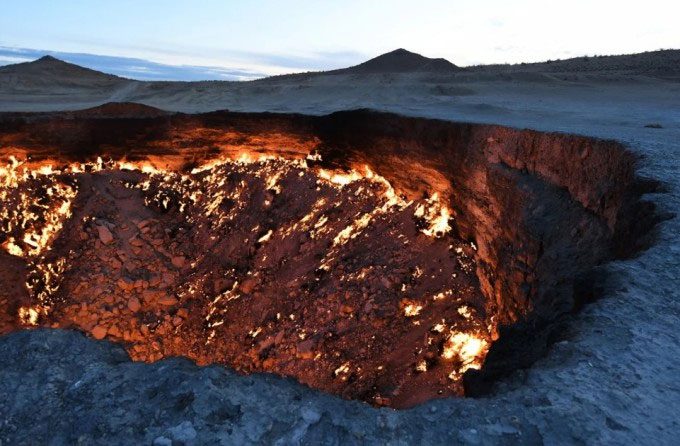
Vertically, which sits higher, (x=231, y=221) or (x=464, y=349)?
(x=231, y=221)

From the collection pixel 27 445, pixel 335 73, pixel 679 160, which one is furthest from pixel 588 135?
pixel 335 73

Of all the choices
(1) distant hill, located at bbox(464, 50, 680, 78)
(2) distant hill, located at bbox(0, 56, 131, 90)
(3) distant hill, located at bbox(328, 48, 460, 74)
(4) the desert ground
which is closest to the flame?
(4) the desert ground

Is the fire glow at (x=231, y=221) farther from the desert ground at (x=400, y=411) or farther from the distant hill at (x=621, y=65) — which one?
the distant hill at (x=621, y=65)

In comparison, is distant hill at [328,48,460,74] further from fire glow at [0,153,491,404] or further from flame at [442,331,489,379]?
flame at [442,331,489,379]

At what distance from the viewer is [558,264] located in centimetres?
371

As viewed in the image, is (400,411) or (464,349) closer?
(400,411)

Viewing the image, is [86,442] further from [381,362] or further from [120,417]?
[381,362]

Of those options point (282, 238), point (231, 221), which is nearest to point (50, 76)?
point (231, 221)

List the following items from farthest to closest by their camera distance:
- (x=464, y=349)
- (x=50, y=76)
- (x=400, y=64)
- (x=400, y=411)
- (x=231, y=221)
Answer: (x=400, y=64) → (x=50, y=76) → (x=231, y=221) → (x=464, y=349) → (x=400, y=411)

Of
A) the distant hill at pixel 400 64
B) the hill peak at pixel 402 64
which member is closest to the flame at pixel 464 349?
the distant hill at pixel 400 64

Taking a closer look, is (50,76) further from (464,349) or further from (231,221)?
(464,349)

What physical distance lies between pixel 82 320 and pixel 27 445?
591cm

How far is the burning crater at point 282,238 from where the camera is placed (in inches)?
230

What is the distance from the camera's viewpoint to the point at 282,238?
24.8ft
